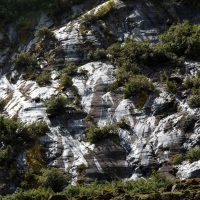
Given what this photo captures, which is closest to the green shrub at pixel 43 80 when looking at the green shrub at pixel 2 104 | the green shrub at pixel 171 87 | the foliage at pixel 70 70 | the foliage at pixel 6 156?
the foliage at pixel 70 70

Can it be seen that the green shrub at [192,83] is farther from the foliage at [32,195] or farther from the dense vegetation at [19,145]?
the foliage at [32,195]

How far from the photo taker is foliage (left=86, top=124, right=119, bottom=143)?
2012cm

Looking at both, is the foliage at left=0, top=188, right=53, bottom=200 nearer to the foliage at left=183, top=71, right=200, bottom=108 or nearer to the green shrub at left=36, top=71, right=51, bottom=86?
the foliage at left=183, top=71, right=200, bottom=108

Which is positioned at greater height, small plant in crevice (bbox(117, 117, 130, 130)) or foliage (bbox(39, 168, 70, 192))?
foliage (bbox(39, 168, 70, 192))

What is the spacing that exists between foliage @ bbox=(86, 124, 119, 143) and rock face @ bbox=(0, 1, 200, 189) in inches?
11.7

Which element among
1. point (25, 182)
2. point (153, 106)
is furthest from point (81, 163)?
point (153, 106)

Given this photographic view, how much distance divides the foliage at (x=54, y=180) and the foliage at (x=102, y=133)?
300 cm

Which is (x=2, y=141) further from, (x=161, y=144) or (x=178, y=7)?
(x=178, y=7)

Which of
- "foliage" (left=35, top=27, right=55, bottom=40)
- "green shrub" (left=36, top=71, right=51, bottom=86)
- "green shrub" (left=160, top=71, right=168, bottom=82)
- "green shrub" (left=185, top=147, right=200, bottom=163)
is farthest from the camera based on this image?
"foliage" (left=35, top=27, right=55, bottom=40)

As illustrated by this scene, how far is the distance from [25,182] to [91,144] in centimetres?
384

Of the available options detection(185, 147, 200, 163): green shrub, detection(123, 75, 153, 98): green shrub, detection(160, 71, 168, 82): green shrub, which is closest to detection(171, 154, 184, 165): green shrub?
detection(185, 147, 200, 163): green shrub

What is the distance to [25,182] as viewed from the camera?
1816cm

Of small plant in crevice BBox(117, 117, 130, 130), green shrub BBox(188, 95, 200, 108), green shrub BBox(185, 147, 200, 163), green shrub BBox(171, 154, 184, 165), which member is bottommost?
green shrub BBox(171, 154, 184, 165)

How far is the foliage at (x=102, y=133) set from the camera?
2012 cm
